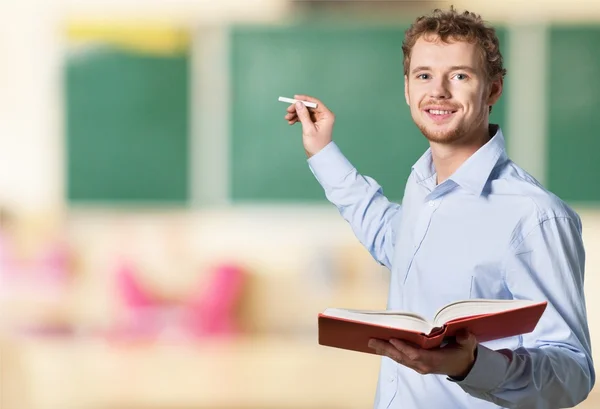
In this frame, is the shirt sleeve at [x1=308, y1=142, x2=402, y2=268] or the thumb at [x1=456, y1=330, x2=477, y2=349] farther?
the shirt sleeve at [x1=308, y1=142, x2=402, y2=268]

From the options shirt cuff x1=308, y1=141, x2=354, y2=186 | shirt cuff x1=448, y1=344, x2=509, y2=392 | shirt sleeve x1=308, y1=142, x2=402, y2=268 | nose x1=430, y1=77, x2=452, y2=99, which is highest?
nose x1=430, y1=77, x2=452, y2=99

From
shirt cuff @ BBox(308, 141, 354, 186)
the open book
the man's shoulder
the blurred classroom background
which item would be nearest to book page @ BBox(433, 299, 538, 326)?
the open book

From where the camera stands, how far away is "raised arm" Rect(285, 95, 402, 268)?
1.81 m

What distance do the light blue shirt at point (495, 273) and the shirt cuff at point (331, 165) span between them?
0.55 ft

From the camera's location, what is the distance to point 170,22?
5.13 metres

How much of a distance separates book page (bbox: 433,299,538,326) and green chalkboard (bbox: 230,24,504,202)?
3903mm

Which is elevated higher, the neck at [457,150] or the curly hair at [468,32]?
the curly hair at [468,32]

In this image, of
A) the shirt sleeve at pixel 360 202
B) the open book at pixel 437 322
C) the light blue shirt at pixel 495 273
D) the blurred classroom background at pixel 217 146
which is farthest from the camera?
the blurred classroom background at pixel 217 146

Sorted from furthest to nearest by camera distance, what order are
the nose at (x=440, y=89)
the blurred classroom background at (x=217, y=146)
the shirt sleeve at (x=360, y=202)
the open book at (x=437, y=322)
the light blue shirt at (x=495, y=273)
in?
the blurred classroom background at (x=217, y=146) → the shirt sleeve at (x=360, y=202) → the nose at (x=440, y=89) → the light blue shirt at (x=495, y=273) → the open book at (x=437, y=322)

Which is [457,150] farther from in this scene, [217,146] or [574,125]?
[574,125]

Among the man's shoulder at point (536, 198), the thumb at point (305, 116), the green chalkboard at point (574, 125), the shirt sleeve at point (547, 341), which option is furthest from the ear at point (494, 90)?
the green chalkboard at point (574, 125)

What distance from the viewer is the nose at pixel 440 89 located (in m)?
1.53

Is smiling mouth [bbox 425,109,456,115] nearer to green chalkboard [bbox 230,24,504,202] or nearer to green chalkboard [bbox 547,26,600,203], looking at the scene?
green chalkboard [bbox 230,24,504,202]

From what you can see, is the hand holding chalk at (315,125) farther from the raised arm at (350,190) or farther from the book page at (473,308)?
the book page at (473,308)
